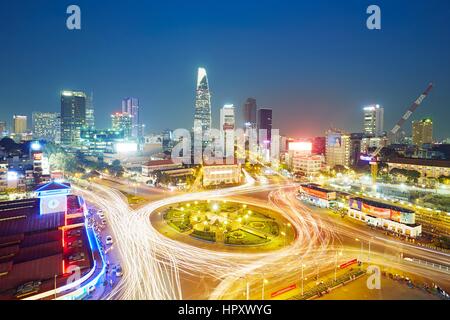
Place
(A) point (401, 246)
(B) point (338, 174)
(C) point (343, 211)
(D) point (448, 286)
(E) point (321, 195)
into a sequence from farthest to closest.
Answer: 1. (B) point (338, 174)
2. (E) point (321, 195)
3. (C) point (343, 211)
4. (A) point (401, 246)
5. (D) point (448, 286)

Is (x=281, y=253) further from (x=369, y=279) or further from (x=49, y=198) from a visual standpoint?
(x=49, y=198)

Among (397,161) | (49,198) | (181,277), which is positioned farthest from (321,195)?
(397,161)

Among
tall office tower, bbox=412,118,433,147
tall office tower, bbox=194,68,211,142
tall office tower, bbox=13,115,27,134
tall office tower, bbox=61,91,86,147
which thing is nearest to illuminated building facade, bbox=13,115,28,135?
tall office tower, bbox=13,115,27,134

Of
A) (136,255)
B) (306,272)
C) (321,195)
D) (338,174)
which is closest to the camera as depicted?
(306,272)

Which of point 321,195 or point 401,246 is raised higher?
point 321,195

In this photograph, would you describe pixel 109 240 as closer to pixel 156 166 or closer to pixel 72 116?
pixel 156 166

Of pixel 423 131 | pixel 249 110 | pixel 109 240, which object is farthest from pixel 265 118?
pixel 109 240
